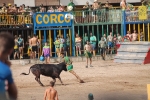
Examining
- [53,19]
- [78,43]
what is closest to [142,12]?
[78,43]

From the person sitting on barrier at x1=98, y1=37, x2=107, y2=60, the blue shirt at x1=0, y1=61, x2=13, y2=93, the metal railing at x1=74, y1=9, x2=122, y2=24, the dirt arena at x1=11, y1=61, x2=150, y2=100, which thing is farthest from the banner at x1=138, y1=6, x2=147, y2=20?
the blue shirt at x1=0, y1=61, x2=13, y2=93

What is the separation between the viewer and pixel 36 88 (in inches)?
824

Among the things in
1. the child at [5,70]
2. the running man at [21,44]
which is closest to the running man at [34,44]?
the running man at [21,44]

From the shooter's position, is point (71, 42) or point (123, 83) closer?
point (123, 83)

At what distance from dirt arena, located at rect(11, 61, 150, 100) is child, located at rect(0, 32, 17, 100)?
11649 mm

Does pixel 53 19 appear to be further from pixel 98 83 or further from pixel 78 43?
pixel 98 83

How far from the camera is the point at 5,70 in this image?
3824 millimetres

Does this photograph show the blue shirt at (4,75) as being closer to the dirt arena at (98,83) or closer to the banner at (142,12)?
the dirt arena at (98,83)

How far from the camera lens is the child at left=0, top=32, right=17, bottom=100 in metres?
3.82

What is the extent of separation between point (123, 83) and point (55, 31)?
38.0ft

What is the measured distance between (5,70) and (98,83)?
59.9ft

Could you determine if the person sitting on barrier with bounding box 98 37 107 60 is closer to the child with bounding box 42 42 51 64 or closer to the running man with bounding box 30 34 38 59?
the child with bounding box 42 42 51 64

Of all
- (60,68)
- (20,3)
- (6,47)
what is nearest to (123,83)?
(60,68)

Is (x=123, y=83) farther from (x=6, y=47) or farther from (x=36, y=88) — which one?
(x=6, y=47)
